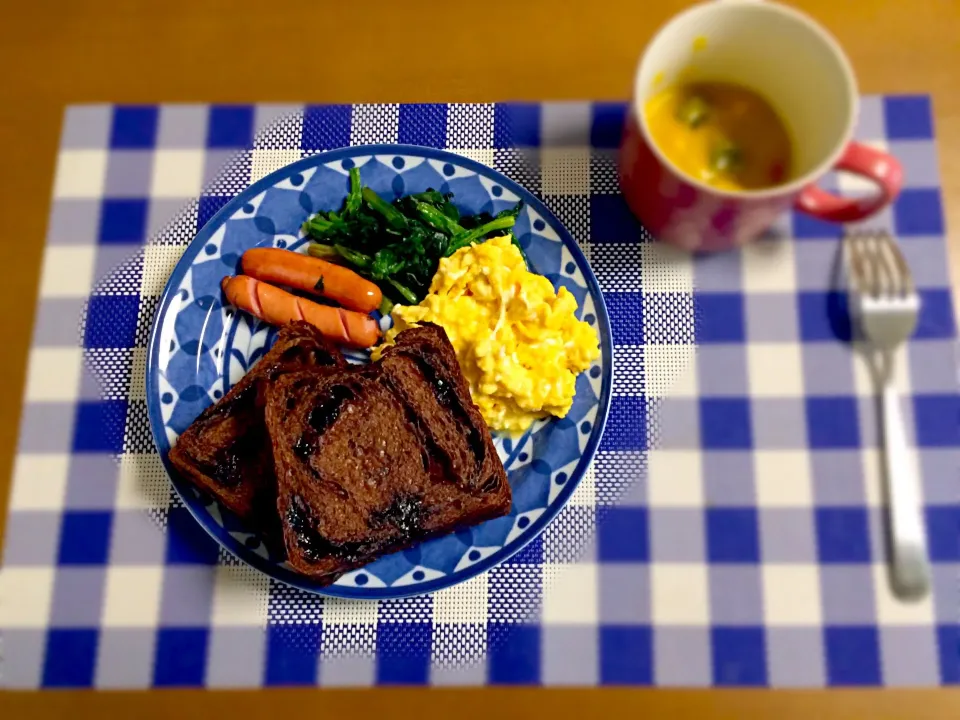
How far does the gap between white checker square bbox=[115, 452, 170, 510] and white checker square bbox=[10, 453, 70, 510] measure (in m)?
0.12

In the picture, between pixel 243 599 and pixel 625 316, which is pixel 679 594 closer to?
pixel 625 316

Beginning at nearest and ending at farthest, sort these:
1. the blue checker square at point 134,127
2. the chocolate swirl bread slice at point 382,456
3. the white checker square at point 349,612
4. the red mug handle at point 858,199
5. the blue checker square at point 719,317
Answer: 1. the red mug handle at point 858,199
2. the chocolate swirl bread slice at point 382,456
3. the white checker square at point 349,612
4. the blue checker square at point 719,317
5. the blue checker square at point 134,127

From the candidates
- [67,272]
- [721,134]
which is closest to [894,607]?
[721,134]

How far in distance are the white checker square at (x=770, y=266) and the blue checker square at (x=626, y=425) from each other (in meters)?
0.35

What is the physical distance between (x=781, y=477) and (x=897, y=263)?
0.51 metres

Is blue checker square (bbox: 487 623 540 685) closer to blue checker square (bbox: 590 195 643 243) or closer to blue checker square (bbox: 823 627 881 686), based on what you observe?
blue checker square (bbox: 823 627 881 686)

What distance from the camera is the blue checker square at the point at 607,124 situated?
1.67 m

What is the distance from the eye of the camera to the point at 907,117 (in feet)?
5.50

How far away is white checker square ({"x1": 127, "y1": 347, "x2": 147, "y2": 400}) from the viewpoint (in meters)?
1.60

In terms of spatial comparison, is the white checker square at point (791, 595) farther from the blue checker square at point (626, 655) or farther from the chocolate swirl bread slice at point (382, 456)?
the chocolate swirl bread slice at point (382, 456)

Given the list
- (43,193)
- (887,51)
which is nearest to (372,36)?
(43,193)

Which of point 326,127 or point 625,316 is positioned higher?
point 326,127

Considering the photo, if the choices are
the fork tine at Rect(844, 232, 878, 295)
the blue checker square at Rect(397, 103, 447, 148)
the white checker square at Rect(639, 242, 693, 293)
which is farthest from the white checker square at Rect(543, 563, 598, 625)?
the blue checker square at Rect(397, 103, 447, 148)

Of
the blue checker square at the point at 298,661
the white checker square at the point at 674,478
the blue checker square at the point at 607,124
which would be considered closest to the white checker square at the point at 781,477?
the white checker square at the point at 674,478
